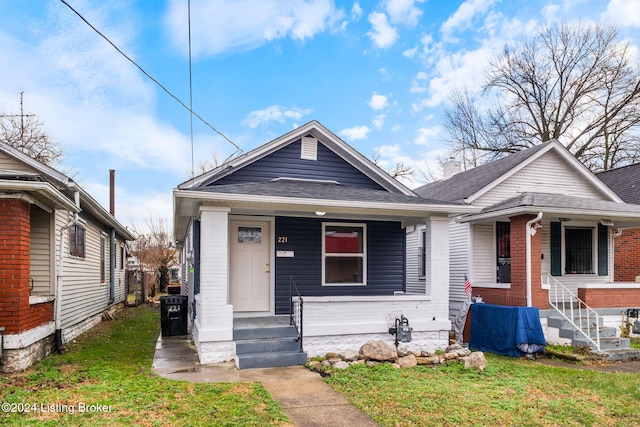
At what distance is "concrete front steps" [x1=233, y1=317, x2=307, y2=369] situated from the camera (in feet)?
24.6

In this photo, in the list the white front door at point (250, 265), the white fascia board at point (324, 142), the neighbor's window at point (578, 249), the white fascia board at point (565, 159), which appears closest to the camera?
the white front door at point (250, 265)

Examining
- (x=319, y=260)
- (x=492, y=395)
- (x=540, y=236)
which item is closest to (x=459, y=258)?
(x=540, y=236)

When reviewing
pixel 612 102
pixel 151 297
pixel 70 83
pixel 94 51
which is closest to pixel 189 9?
pixel 94 51

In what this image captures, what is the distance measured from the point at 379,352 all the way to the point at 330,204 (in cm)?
267

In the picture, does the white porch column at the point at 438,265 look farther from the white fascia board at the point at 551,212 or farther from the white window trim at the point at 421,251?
the white window trim at the point at 421,251

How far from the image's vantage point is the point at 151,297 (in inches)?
1013

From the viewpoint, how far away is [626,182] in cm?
1670

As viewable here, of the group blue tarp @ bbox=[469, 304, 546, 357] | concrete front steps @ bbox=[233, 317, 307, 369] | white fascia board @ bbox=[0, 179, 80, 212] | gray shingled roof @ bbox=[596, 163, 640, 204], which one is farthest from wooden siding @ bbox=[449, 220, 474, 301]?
white fascia board @ bbox=[0, 179, 80, 212]

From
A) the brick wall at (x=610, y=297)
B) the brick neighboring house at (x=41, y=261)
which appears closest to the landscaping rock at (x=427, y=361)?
the brick wall at (x=610, y=297)

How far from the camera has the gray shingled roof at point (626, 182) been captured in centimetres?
1557

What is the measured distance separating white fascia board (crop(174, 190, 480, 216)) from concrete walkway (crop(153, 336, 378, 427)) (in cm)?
266

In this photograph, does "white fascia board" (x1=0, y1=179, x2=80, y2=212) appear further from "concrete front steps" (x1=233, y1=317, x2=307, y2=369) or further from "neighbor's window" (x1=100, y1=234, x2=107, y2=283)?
"neighbor's window" (x1=100, y1=234, x2=107, y2=283)

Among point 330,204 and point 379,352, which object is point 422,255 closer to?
point 379,352

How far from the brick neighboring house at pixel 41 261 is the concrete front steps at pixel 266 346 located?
3220mm
